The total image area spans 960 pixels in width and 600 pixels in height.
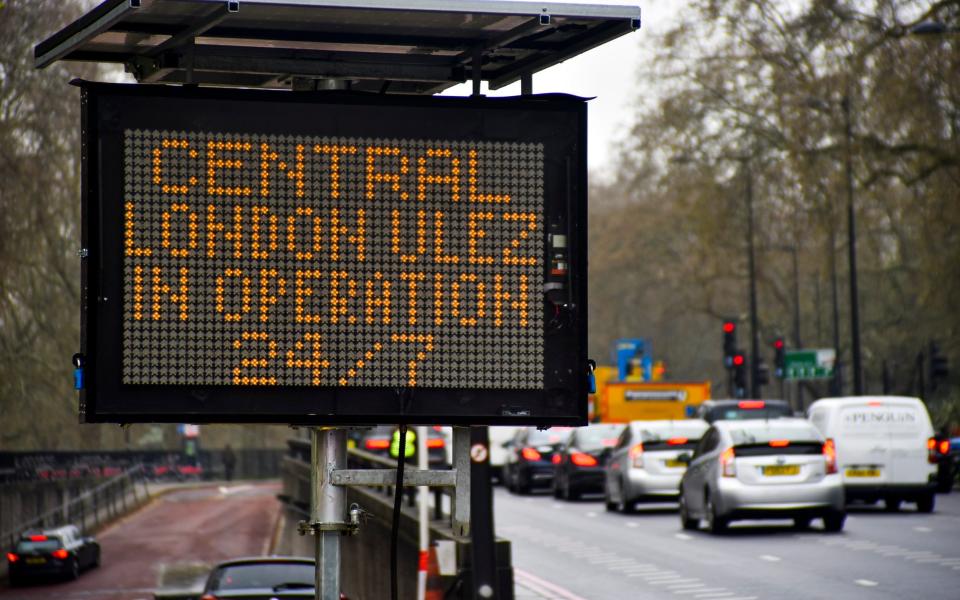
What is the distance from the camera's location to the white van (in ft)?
86.7

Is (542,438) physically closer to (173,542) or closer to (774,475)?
(774,475)

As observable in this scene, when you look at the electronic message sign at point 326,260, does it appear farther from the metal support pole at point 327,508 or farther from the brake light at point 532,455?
the brake light at point 532,455

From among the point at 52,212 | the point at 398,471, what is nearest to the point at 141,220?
the point at 398,471

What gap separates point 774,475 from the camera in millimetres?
22906

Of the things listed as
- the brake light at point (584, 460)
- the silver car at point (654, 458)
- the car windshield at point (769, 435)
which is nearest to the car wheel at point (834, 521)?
the car windshield at point (769, 435)

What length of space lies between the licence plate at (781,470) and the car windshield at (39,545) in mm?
31167

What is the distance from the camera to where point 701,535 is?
79.6 ft

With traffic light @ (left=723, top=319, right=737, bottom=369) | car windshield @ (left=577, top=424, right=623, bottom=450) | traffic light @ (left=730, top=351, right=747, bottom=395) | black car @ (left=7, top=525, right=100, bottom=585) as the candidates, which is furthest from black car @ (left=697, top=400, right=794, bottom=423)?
black car @ (left=7, top=525, right=100, bottom=585)

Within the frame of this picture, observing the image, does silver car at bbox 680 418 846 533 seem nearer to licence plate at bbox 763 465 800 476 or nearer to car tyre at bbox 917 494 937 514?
licence plate at bbox 763 465 800 476

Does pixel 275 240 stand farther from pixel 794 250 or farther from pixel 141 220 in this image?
pixel 794 250

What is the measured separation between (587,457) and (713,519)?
10.4 metres

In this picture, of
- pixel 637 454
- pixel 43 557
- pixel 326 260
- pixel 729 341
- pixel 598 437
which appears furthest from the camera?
pixel 729 341

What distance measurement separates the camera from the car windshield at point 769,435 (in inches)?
911

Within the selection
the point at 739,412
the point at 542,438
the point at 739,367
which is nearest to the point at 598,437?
the point at 739,412
